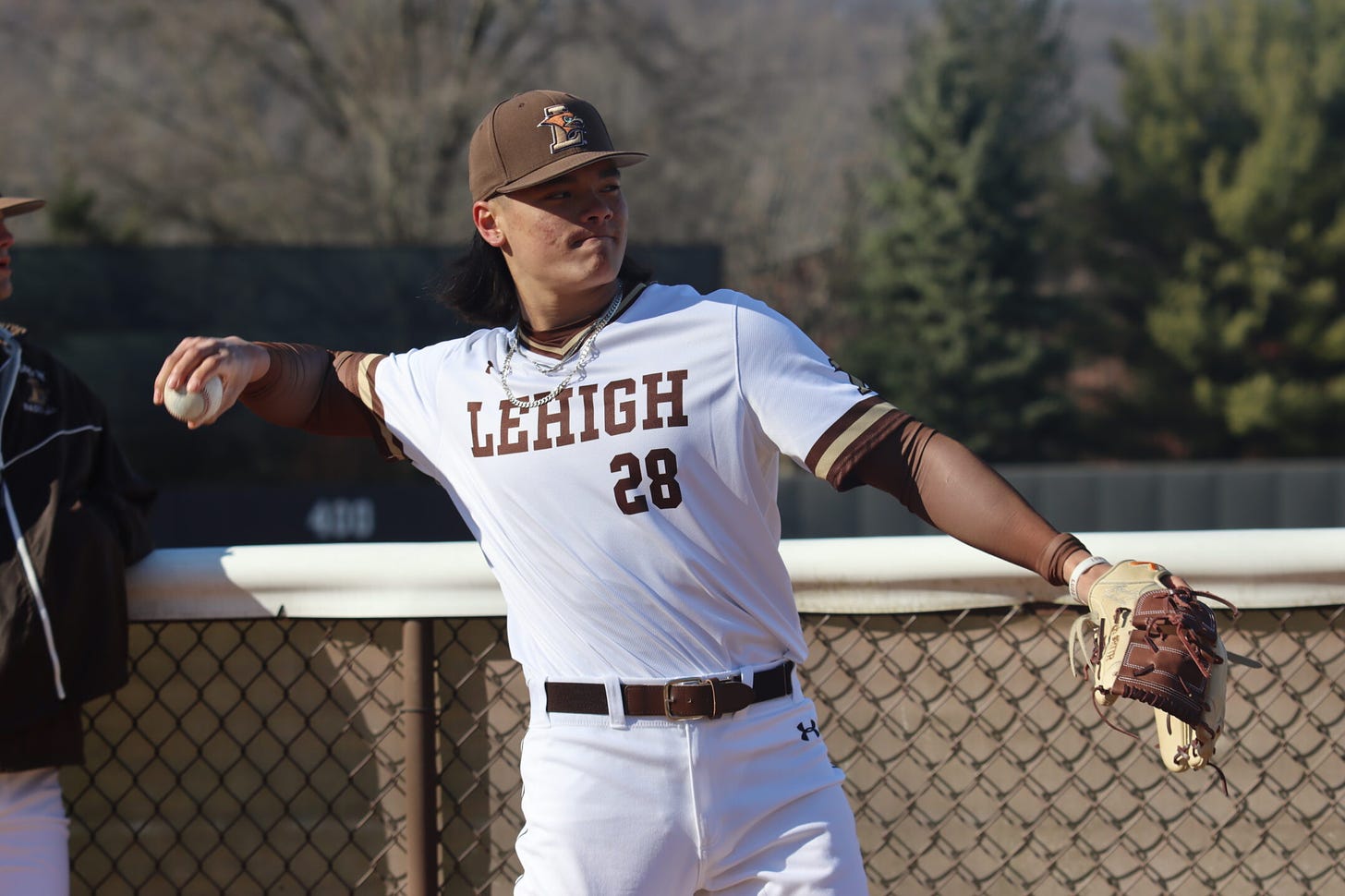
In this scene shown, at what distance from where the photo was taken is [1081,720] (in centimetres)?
272

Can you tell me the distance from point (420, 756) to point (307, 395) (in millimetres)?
730

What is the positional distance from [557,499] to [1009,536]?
27.9 inches

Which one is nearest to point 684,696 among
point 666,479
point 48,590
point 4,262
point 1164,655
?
point 666,479

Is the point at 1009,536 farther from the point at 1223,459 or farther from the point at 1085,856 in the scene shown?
the point at 1223,459

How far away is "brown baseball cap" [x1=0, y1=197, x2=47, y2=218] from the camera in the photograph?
106 inches

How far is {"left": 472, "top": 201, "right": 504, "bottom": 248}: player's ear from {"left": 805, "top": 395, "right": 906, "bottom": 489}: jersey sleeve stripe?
2.43 ft

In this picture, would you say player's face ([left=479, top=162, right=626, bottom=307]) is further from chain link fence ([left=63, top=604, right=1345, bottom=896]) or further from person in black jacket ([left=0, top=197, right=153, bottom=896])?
person in black jacket ([left=0, top=197, right=153, bottom=896])

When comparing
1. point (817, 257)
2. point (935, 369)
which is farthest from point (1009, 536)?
point (817, 257)

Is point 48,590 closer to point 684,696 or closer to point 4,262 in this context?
point 4,262

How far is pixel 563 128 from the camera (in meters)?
2.31

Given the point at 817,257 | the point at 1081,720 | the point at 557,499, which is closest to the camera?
the point at 557,499

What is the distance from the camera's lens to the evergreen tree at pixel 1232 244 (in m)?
30.3

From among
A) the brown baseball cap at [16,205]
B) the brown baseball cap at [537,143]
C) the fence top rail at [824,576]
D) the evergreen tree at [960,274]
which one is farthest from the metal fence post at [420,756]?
the evergreen tree at [960,274]

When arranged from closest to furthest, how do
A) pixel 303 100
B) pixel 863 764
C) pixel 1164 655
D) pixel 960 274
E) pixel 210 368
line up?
1. pixel 1164 655
2. pixel 210 368
3. pixel 863 764
4. pixel 303 100
5. pixel 960 274
